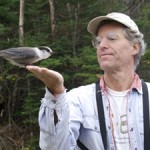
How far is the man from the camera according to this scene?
1.93 m

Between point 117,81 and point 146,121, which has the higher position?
point 117,81

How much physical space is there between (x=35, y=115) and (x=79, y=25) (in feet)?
7.82

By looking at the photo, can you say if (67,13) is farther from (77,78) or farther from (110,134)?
(110,134)

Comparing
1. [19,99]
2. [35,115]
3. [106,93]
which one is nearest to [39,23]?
[19,99]

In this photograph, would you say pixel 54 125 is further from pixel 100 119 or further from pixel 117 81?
pixel 117 81

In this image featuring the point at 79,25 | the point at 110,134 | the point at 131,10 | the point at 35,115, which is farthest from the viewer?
the point at 131,10

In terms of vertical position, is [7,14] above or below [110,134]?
above

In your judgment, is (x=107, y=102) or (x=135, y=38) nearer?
(x=107, y=102)

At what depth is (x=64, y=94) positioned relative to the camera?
193 cm

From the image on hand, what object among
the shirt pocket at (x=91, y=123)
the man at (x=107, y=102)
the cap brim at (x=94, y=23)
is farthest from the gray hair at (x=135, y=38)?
the shirt pocket at (x=91, y=123)

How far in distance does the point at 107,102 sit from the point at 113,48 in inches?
12.4

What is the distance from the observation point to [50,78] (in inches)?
71.5

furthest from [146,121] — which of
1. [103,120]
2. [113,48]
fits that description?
[113,48]

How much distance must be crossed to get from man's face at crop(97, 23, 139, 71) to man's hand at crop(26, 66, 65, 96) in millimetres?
400
